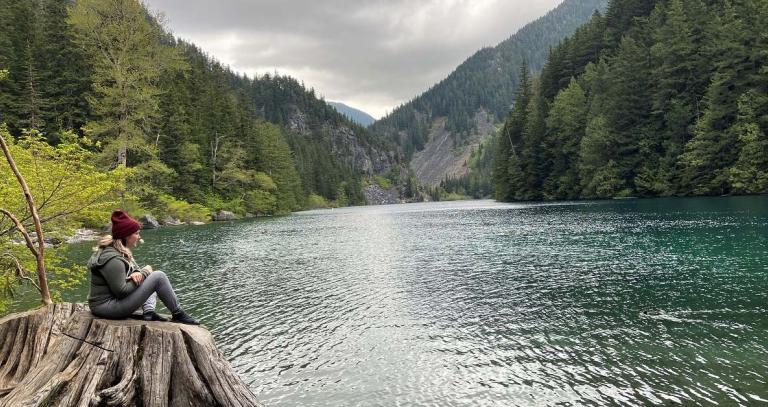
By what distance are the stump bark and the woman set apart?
0.91 feet

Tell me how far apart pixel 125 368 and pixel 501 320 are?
38.9ft

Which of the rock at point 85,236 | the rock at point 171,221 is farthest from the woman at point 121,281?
the rock at point 171,221

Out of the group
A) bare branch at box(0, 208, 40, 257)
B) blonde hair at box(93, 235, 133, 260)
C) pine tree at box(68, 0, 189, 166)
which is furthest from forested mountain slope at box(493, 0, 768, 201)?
bare branch at box(0, 208, 40, 257)

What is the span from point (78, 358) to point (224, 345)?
754cm

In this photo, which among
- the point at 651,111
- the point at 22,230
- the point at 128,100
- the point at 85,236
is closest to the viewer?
the point at 22,230

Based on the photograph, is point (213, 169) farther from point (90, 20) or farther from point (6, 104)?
point (90, 20)

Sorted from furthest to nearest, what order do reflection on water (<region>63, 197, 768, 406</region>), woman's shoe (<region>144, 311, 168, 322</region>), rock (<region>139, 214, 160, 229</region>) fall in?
rock (<region>139, 214, 160, 229</region>), reflection on water (<region>63, 197, 768, 406</region>), woman's shoe (<region>144, 311, 168, 322</region>)

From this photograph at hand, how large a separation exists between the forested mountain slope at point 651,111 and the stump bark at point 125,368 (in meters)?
71.7

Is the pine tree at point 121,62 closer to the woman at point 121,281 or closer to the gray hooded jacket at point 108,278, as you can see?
the woman at point 121,281

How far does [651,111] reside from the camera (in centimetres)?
7725

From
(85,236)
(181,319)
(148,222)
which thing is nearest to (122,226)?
(181,319)

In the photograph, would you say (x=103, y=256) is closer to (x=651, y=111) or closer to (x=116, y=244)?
(x=116, y=244)

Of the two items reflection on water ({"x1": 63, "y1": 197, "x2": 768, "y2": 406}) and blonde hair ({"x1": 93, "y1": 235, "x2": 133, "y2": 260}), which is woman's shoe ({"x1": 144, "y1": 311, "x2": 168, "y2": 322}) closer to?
blonde hair ({"x1": 93, "y1": 235, "x2": 133, "y2": 260})

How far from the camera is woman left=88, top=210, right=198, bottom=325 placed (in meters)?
6.81
